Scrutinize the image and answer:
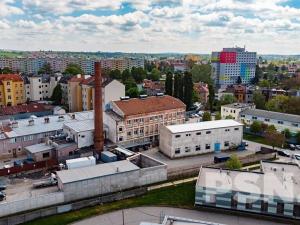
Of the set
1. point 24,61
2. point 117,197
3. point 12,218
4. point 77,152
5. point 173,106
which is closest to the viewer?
point 12,218

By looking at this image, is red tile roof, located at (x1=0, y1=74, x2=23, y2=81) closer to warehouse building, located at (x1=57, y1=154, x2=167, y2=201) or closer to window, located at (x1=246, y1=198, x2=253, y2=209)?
warehouse building, located at (x1=57, y1=154, x2=167, y2=201)

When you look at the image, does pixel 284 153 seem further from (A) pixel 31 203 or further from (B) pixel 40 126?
(B) pixel 40 126

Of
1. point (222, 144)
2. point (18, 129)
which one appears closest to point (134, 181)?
point (222, 144)

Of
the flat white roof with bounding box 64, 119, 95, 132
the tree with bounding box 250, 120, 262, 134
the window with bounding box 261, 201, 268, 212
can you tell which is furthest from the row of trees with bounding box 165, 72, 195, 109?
the window with bounding box 261, 201, 268, 212

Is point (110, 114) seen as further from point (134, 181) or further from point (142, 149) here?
point (134, 181)

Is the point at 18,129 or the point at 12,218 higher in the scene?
the point at 18,129

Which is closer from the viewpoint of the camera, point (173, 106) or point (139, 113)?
point (139, 113)
